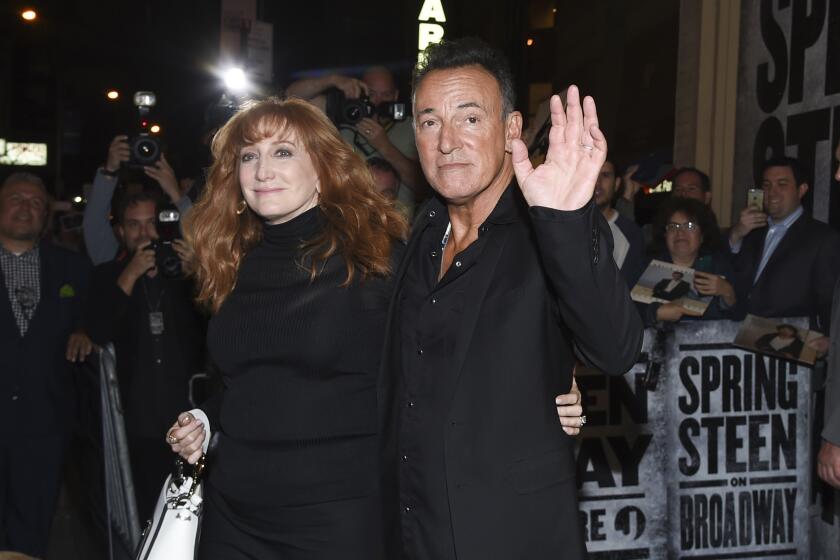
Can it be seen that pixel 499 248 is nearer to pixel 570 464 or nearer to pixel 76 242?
pixel 570 464

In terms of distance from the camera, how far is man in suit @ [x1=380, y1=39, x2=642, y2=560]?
2055 millimetres

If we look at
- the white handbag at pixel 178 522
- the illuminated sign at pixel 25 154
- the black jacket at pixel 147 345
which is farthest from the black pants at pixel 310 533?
the illuminated sign at pixel 25 154

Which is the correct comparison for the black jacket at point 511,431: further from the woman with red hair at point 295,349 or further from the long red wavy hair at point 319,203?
the long red wavy hair at point 319,203

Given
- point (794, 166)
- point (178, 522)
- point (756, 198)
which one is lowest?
point (178, 522)

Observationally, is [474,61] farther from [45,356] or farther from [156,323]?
[45,356]

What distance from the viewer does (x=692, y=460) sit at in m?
5.04

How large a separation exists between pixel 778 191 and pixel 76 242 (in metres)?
11.0

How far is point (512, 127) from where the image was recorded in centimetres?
271

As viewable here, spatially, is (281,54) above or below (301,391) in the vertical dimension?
above

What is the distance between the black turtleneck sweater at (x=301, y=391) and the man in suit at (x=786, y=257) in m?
3.64

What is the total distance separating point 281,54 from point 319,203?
58.5 ft

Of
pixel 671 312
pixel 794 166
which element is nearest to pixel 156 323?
pixel 671 312

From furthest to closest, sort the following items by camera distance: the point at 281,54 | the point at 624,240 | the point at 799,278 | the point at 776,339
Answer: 1. the point at 281,54
2. the point at 624,240
3. the point at 799,278
4. the point at 776,339

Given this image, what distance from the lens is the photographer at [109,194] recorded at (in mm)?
5891
